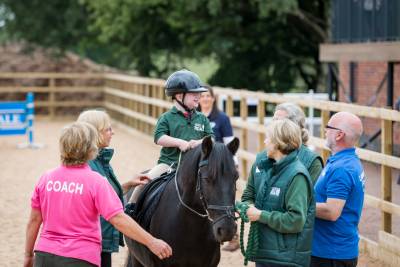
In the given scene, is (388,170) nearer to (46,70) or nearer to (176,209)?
(176,209)

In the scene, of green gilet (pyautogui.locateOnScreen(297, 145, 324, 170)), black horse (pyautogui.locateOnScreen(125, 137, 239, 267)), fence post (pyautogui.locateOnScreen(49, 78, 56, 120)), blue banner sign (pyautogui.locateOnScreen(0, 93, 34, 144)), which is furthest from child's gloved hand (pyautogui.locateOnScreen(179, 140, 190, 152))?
fence post (pyautogui.locateOnScreen(49, 78, 56, 120))

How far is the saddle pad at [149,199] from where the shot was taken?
243 inches

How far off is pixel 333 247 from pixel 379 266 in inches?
129

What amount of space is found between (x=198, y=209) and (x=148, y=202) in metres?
0.73

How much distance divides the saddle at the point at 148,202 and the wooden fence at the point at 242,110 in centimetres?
299

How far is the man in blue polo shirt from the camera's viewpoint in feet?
17.1

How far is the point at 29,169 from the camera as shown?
1644cm

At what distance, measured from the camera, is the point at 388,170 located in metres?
8.77

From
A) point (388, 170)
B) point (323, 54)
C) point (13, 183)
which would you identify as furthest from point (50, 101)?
point (388, 170)

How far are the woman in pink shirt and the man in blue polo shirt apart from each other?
1274 millimetres

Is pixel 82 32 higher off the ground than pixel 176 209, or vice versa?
pixel 82 32

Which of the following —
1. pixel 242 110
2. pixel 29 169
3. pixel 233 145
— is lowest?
pixel 29 169

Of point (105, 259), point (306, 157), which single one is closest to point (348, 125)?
point (306, 157)

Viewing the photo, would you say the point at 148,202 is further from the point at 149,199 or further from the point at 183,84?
the point at 183,84
